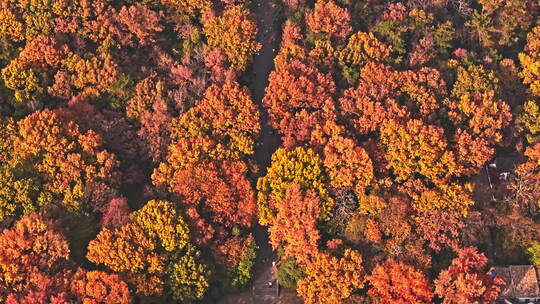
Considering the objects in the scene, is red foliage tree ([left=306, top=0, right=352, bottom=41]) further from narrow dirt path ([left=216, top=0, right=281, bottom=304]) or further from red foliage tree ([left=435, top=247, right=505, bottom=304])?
red foliage tree ([left=435, top=247, right=505, bottom=304])

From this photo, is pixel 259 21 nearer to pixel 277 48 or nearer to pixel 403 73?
pixel 277 48

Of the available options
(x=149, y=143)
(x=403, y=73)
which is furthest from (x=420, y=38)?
(x=149, y=143)

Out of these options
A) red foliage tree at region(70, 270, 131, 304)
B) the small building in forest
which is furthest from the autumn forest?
the small building in forest

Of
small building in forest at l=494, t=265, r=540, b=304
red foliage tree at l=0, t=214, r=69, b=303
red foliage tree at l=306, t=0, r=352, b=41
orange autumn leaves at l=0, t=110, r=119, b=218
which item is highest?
red foliage tree at l=306, t=0, r=352, b=41

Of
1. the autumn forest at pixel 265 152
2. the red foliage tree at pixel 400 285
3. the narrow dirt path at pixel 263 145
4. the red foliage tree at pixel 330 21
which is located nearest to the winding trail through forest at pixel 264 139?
the narrow dirt path at pixel 263 145

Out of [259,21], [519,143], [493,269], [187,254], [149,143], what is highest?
[259,21]

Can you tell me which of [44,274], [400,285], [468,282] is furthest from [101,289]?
[468,282]
